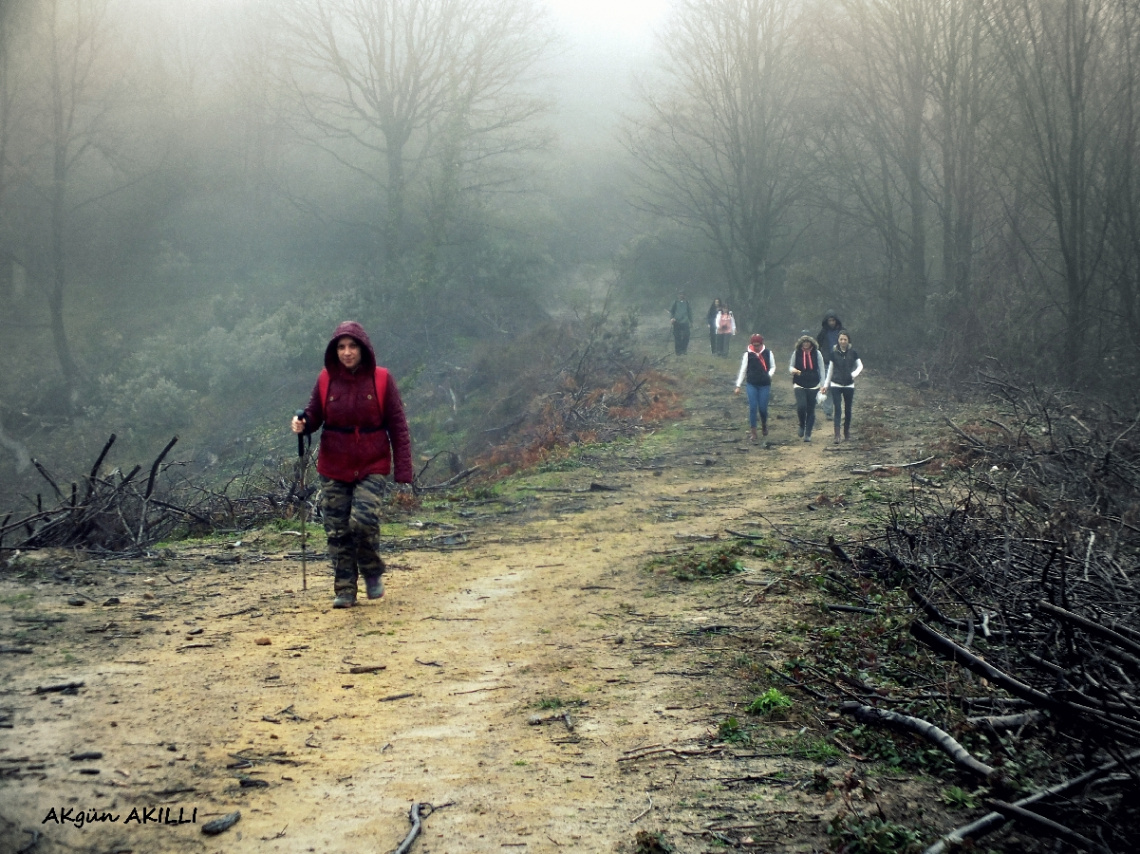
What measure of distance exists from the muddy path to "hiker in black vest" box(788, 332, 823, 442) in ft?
20.4

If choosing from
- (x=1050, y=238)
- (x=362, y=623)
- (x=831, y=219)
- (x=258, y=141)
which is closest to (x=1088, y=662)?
(x=362, y=623)

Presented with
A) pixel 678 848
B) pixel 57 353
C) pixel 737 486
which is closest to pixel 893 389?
pixel 737 486

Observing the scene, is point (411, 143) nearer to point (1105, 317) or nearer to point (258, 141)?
point (258, 141)

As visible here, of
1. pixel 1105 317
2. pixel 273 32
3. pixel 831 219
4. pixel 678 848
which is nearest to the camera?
pixel 678 848

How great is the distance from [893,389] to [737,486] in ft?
39.1

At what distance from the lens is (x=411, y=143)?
140ft

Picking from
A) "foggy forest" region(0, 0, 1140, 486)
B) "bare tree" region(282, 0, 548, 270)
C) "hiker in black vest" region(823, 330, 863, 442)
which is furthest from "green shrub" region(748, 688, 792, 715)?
"bare tree" region(282, 0, 548, 270)

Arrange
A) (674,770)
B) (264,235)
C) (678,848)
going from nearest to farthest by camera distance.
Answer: (678,848), (674,770), (264,235)

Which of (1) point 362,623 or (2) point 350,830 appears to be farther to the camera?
(1) point 362,623

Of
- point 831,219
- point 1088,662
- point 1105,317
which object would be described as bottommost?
point 1088,662

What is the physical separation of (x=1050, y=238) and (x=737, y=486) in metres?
12.5

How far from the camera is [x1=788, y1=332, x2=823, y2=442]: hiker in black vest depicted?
50.7 ft

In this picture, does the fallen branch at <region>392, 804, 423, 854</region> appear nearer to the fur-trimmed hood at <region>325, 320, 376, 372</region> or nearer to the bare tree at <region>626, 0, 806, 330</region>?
the fur-trimmed hood at <region>325, 320, 376, 372</region>

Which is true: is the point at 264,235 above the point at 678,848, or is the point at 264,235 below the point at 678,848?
above
